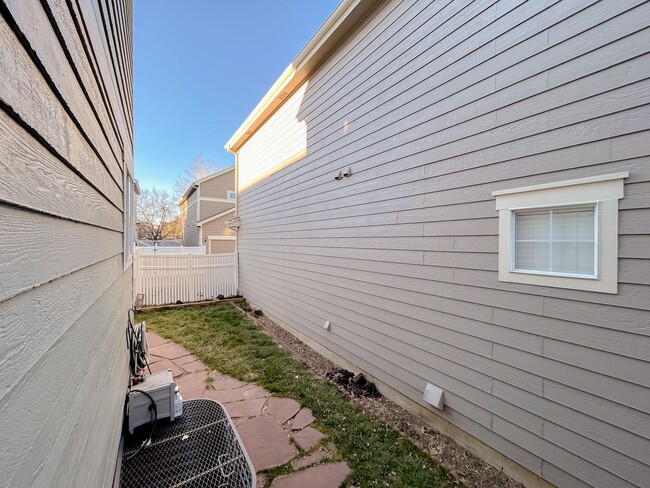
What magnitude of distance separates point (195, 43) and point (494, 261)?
49.2ft

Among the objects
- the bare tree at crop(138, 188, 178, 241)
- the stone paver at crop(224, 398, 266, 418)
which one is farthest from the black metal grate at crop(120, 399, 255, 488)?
the bare tree at crop(138, 188, 178, 241)

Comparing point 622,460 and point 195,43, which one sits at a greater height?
point 195,43

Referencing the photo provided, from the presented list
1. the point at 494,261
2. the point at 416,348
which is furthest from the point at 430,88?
the point at 416,348

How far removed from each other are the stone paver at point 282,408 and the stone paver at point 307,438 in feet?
0.84

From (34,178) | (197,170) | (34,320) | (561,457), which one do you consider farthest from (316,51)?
(197,170)

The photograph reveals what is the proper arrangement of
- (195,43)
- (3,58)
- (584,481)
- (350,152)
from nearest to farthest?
(3,58), (584,481), (350,152), (195,43)

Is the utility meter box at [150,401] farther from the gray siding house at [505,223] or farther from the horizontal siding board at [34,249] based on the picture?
the gray siding house at [505,223]

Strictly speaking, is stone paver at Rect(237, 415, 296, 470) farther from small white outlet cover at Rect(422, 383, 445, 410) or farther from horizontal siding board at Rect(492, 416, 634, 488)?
horizontal siding board at Rect(492, 416, 634, 488)

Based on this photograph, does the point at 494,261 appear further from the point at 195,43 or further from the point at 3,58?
the point at 195,43

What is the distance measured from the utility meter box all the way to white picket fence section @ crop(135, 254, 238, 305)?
567cm

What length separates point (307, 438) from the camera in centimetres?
270

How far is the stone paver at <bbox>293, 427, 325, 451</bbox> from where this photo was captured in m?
2.60

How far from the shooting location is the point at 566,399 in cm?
197

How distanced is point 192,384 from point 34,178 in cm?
371
